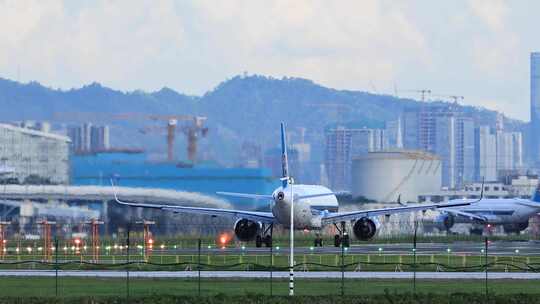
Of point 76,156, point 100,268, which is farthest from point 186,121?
point 100,268

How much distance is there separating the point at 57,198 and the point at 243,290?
224 feet

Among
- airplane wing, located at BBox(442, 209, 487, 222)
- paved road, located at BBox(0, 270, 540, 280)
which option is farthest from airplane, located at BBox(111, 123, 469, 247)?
airplane wing, located at BBox(442, 209, 487, 222)

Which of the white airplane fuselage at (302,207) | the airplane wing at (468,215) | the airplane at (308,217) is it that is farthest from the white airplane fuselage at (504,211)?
the airplane at (308,217)

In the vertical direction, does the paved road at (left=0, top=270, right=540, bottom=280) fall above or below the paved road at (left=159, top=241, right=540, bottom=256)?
above

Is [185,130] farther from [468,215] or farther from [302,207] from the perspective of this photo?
[302,207]

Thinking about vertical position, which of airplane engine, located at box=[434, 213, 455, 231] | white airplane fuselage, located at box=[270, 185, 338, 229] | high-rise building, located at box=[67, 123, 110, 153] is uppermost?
high-rise building, located at box=[67, 123, 110, 153]

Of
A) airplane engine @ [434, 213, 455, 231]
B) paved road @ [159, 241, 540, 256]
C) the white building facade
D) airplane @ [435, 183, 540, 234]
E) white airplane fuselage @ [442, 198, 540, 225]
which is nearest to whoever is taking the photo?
paved road @ [159, 241, 540, 256]

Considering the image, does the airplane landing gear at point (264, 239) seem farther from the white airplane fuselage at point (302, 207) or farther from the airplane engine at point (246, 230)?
the white airplane fuselage at point (302, 207)

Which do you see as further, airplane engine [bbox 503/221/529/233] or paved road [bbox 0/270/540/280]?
airplane engine [bbox 503/221/529/233]

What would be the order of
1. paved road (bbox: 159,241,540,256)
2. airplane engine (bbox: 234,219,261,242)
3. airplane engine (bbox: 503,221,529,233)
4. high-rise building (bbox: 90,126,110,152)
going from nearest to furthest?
1. paved road (bbox: 159,241,540,256)
2. airplane engine (bbox: 234,219,261,242)
3. high-rise building (bbox: 90,126,110,152)
4. airplane engine (bbox: 503,221,529,233)

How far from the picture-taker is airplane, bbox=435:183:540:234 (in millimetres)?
153375

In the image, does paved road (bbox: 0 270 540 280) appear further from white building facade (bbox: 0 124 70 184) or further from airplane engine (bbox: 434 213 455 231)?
airplane engine (bbox: 434 213 455 231)

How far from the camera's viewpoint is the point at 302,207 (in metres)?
93.8

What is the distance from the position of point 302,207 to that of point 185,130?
4415 cm
